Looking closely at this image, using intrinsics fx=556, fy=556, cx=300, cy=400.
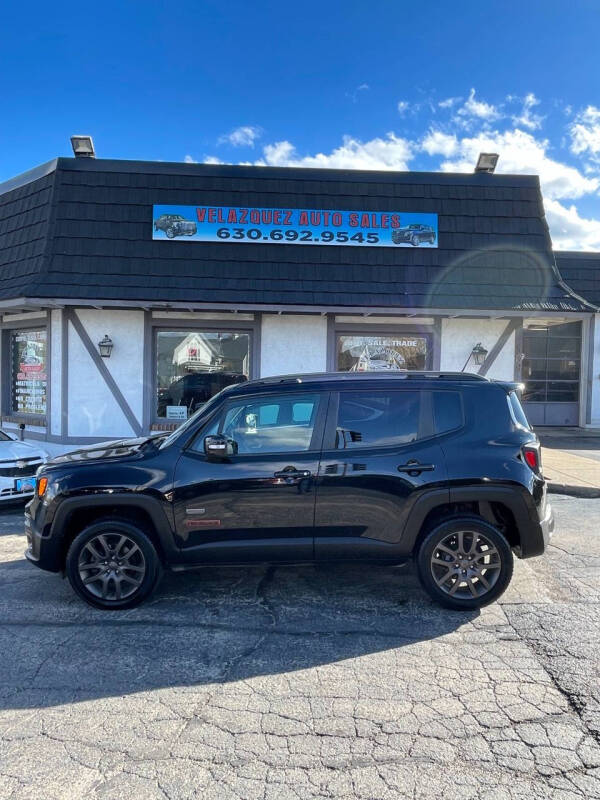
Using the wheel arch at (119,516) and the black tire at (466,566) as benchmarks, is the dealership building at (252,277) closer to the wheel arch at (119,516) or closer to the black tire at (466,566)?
the wheel arch at (119,516)

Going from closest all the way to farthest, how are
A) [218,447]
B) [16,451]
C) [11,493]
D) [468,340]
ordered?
[218,447] → [11,493] → [16,451] → [468,340]

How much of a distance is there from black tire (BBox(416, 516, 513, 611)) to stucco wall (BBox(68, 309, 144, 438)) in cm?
786

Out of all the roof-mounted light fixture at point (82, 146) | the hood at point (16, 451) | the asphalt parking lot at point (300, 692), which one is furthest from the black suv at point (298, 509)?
the roof-mounted light fixture at point (82, 146)

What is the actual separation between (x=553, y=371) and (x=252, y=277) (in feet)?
29.7

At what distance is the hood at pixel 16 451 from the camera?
7.36m

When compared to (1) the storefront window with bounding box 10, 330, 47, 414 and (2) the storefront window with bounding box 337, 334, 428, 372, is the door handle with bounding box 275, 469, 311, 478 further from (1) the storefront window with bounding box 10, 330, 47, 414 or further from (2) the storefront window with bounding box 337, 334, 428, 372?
(1) the storefront window with bounding box 10, 330, 47, 414

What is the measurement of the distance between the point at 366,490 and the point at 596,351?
41.1 ft

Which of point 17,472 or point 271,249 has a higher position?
point 271,249

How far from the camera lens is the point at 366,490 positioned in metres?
4.29

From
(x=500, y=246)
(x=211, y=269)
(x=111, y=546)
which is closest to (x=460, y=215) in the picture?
(x=500, y=246)

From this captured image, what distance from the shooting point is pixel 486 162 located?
11.8 m

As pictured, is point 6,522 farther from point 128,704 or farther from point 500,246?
point 500,246

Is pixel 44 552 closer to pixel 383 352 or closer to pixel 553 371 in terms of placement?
pixel 383 352

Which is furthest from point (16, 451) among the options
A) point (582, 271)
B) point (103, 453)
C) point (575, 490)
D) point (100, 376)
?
point (582, 271)
